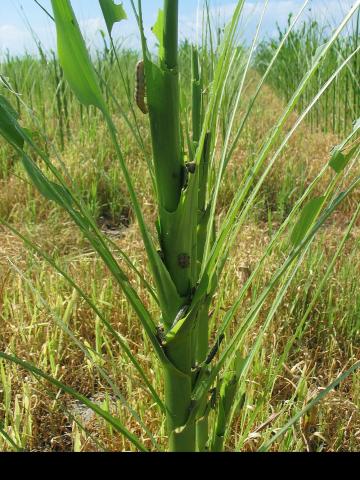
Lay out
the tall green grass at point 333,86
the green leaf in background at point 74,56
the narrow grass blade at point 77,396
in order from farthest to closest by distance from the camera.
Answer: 1. the tall green grass at point 333,86
2. the narrow grass blade at point 77,396
3. the green leaf in background at point 74,56

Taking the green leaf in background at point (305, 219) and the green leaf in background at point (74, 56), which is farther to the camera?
the green leaf in background at point (305, 219)

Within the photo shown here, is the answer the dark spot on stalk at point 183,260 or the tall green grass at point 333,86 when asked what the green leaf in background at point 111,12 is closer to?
the dark spot on stalk at point 183,260

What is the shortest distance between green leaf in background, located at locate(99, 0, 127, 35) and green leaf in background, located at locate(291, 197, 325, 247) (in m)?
0.25

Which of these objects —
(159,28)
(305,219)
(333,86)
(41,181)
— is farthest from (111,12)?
(333,86)

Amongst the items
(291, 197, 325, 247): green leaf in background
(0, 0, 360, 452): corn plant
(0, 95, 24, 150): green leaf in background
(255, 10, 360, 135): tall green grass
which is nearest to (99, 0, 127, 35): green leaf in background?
(0, 0, 360, 452): corn plant

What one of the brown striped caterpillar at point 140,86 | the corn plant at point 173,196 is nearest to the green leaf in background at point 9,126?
the corn plant at point 173,196

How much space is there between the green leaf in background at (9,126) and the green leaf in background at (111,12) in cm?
11

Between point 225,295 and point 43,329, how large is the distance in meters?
0.47

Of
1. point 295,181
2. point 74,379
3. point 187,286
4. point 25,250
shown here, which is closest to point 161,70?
point 187,286

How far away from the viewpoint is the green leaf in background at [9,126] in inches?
18.6

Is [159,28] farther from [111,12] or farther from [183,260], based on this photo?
[183,260]

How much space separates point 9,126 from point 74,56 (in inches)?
4.4
